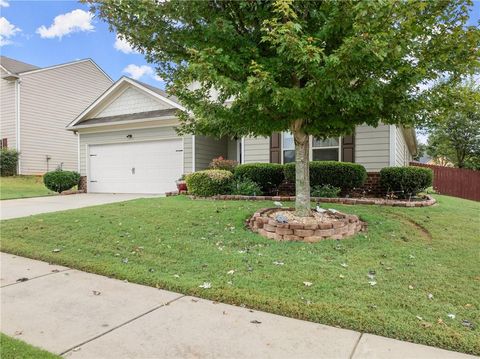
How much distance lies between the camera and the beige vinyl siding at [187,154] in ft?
42.1

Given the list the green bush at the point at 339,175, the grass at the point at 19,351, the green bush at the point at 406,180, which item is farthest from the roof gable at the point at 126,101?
the grass at the point at 19,351

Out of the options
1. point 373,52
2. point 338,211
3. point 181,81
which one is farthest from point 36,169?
point 373,52

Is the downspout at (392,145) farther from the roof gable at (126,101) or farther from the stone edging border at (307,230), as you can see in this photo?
the roof gable at (126,101)

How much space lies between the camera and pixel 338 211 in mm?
6539

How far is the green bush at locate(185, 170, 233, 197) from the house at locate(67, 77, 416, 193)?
2243 millimetres

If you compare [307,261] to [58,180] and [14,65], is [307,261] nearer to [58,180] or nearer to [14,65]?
[58,180]

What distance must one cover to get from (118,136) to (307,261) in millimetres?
11830

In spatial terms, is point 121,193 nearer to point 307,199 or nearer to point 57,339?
point 307,199

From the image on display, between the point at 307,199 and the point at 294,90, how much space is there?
201cm

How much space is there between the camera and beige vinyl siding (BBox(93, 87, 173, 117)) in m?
13.8

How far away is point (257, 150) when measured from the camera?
457 inches

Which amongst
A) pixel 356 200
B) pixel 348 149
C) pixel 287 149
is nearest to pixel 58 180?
pixel 287 149

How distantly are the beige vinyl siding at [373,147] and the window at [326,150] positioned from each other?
598 millimetres

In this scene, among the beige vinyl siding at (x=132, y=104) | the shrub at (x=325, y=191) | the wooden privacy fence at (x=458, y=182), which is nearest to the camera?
the shrub at (x=325, y=191)
